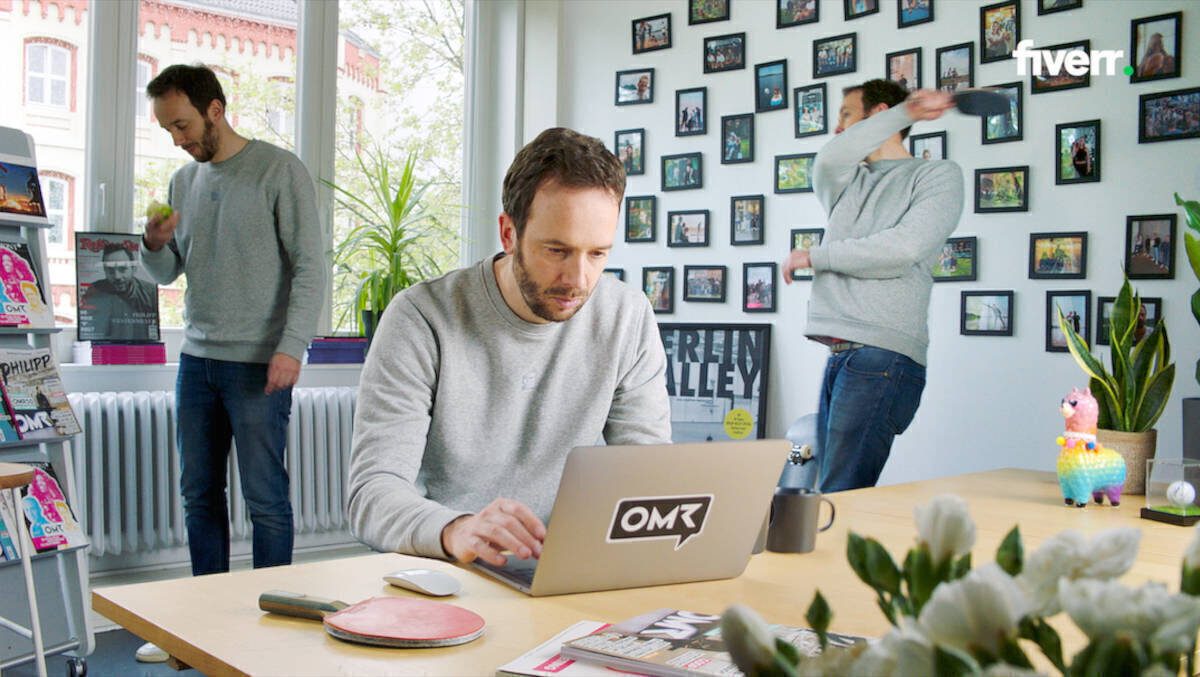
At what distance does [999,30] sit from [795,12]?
84cm

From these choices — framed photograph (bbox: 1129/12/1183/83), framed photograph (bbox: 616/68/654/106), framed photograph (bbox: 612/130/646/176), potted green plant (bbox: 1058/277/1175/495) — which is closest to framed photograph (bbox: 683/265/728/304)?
framed photograph (bbox: 612/130/646/176)

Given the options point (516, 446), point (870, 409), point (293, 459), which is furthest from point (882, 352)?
point (293, 459)

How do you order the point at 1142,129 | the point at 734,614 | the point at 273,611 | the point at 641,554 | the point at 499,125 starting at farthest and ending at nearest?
the point at 499,125, the point at 1142,129, the point at 641,554, the point at 273,611, the point at 734,614

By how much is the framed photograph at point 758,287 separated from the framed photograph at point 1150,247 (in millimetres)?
1277

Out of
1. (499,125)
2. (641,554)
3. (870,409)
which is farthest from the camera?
(499,125)

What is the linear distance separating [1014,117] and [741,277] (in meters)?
1.18

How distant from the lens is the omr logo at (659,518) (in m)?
1.08

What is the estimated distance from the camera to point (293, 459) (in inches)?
148

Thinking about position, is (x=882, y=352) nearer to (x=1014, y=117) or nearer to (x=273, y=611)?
(x=1014, y=117)

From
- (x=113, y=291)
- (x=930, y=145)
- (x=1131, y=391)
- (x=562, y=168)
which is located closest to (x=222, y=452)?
(x=113, y=291)

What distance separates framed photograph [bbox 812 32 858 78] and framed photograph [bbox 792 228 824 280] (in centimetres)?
58

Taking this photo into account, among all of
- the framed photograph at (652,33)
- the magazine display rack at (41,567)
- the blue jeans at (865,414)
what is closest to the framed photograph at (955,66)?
the framed photograph at (652,33)

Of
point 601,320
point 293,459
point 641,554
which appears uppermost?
point 601,320

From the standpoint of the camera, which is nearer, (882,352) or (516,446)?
(516,446)
